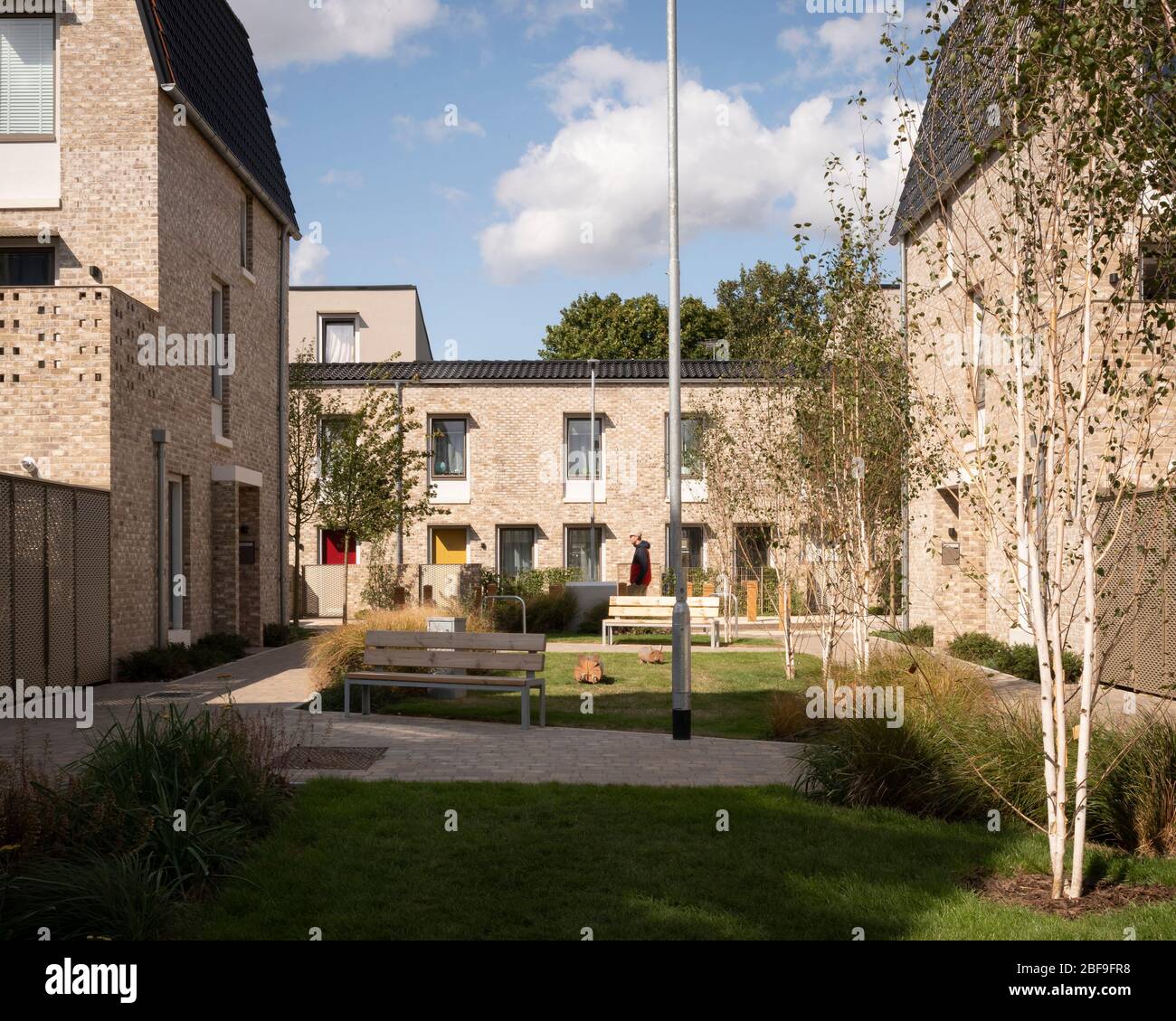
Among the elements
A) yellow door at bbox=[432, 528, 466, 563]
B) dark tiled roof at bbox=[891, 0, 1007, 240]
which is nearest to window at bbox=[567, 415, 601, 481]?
yellow door at bbox=[432, 528, 466, 563]

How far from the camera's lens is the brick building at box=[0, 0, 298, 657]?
43.9 feet

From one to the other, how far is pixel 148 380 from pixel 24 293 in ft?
6.22

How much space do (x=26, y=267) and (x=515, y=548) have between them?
62.8ft

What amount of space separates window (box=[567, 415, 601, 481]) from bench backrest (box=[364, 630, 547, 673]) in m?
21.1

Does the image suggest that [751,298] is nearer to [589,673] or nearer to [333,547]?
[333,547]

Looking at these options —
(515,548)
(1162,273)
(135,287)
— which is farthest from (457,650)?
(515,548)

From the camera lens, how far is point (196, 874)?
5680 mm

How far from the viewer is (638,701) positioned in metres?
12.8

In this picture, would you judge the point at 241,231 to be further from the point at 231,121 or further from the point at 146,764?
the point at 146,764

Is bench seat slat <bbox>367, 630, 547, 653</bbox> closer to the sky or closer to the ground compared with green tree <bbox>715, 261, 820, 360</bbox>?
closer to the ground

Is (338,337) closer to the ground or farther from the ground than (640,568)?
farther from the ground

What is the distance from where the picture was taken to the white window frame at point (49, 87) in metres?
15.1

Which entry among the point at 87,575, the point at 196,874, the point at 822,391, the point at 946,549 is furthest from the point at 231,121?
the point at 196,874

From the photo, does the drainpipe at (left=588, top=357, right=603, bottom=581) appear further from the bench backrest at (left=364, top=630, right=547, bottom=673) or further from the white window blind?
the bench backrest at (left=364, top=630, right=547, bottom=673)
